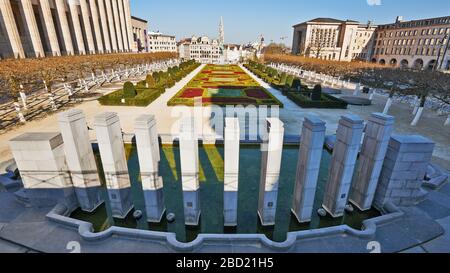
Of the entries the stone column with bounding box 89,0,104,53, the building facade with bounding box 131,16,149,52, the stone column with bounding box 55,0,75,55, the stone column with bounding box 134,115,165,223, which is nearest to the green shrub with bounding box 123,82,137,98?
the stone column with bounding box 134,115,165,223

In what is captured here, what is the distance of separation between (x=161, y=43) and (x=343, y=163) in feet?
524

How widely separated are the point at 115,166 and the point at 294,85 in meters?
31.3

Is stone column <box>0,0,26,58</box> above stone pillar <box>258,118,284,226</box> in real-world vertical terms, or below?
above

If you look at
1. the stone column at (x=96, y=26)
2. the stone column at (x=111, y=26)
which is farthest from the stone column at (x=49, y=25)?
the stone column at (x=111, y=26)

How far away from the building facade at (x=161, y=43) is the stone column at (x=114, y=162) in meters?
147

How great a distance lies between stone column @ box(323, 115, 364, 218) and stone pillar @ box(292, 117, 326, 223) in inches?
41.6

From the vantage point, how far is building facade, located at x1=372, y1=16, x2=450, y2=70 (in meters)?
76.1

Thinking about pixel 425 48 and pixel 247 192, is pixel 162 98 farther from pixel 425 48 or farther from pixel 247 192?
pixel 425 48

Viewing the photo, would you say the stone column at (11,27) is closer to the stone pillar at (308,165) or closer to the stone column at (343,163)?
the stone pillar at (308,165)

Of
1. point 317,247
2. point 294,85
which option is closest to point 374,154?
point 317,247

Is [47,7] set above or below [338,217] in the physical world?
above

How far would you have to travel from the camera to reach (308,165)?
8.27 metres

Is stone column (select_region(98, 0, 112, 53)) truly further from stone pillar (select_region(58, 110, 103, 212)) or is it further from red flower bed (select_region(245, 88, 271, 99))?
stone pillar (select_region(58, 110, 103, 212))
